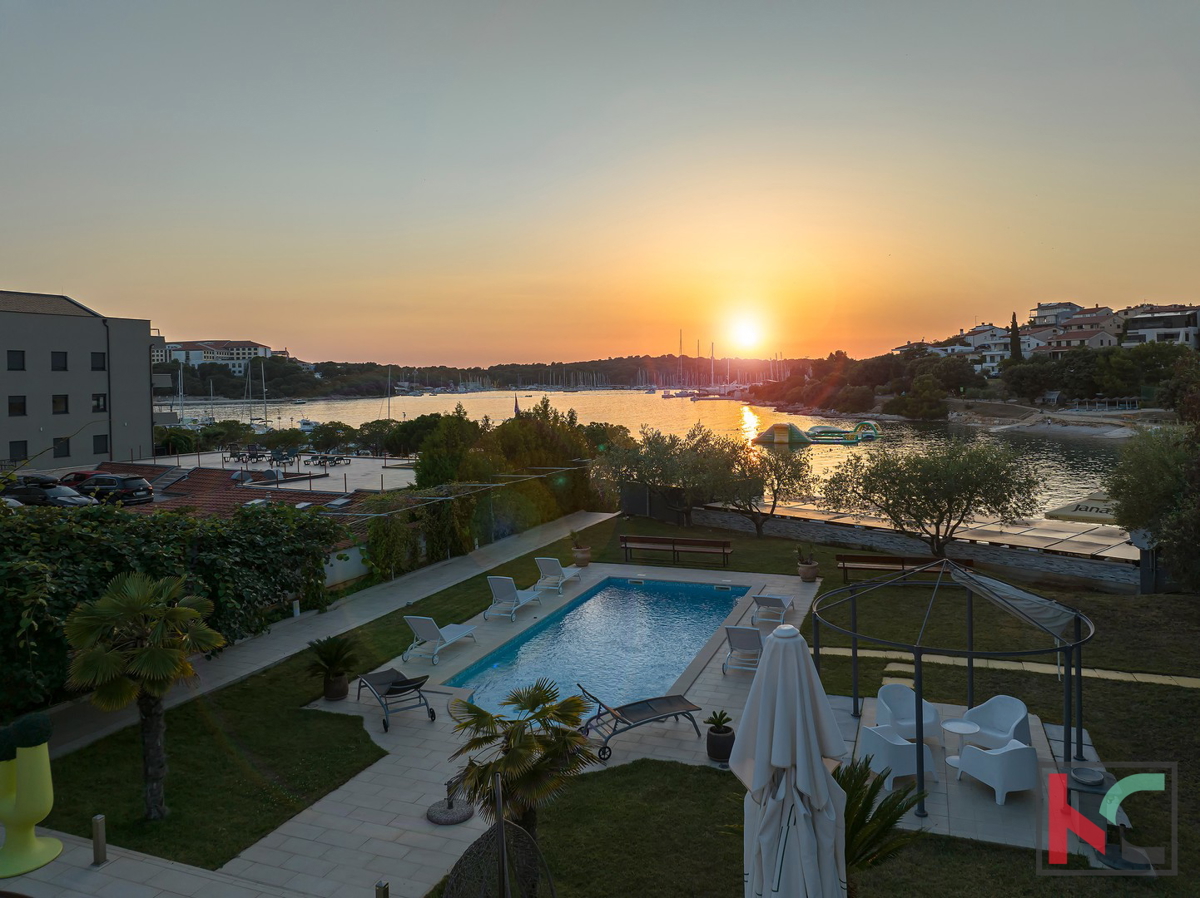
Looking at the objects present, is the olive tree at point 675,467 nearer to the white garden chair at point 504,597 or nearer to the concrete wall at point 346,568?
the white garden chair at point 504,597

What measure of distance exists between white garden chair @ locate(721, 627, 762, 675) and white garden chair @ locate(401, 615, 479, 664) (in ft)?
16.1

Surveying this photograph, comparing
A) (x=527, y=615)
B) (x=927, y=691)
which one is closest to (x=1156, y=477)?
(x=927, y=691)

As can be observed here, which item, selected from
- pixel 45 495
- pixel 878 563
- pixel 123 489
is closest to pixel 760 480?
pixel 878 563

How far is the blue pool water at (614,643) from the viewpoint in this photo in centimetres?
1255

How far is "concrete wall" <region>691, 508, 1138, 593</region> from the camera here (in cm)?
1794

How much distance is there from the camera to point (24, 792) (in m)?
6.77

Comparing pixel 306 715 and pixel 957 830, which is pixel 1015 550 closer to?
pixel 957 830

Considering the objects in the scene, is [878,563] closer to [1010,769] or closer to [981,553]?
[981,553]

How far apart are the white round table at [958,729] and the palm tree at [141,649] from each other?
8.33 metres

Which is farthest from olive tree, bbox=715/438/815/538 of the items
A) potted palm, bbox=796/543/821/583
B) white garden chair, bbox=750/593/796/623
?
white garden chair, bbox=750/593/796/623

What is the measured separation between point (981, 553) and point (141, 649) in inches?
789

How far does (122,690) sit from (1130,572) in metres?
20.7

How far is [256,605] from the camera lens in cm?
1098

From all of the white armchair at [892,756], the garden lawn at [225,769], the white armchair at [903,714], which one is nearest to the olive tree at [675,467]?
the garden lawn at [225,769]
